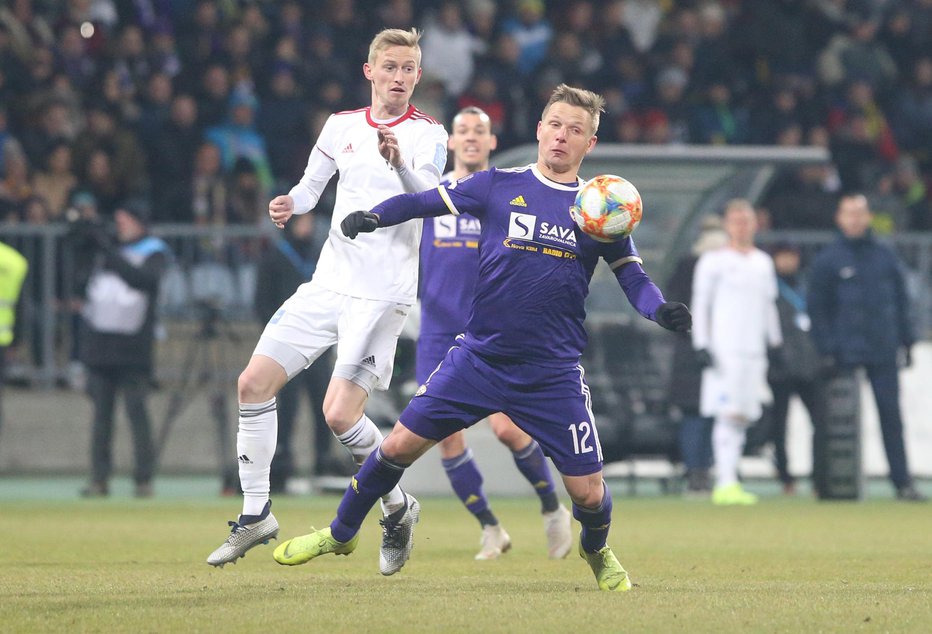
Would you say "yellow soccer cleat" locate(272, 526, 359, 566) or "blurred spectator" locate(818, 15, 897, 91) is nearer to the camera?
"yellow soccer cleat" locate(272, 526, 359, 566)

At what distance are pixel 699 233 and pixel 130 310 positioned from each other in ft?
18.6

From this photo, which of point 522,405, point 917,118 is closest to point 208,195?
point 917,118

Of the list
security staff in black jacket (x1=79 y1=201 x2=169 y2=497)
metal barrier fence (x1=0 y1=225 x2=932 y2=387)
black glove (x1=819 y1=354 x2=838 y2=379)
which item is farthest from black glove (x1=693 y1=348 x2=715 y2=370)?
security staff in black jacket (x1=79 y1=201 x2=169 y2=497)

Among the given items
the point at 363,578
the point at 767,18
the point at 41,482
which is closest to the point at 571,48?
the point at 767,18

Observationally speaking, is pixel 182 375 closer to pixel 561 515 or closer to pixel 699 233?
pixel 699 233

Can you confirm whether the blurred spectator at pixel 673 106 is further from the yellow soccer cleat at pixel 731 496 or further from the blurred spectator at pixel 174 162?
the yellow soccer cleat at pixel 731 496

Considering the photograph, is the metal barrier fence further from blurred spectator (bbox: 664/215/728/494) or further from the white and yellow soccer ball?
the white and yellow soccer ball

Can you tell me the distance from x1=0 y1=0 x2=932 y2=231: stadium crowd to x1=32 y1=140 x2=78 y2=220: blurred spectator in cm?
2

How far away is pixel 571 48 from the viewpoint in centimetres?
2094

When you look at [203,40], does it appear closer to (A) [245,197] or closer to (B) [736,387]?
(A) [245,197]

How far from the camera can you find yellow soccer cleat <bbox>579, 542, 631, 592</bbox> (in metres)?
7.64

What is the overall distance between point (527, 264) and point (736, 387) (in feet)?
26.2

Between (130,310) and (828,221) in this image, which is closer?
(130,310)

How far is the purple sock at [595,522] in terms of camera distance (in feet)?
25.0
